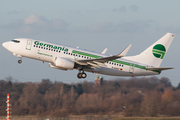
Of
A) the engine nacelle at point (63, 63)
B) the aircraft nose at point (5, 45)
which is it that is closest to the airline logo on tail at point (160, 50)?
the engine nacelle at point (63, 63)

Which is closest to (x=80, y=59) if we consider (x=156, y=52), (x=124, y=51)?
(x=124, y=51)

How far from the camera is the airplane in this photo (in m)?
40.7

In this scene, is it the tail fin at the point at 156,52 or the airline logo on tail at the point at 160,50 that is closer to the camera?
the tail fin at the point at 156,52

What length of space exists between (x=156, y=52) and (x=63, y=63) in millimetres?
13351

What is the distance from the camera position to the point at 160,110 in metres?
46.1

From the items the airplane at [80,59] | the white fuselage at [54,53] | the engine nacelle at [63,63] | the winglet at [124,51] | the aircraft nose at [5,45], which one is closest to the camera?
the winglet at [124,51]

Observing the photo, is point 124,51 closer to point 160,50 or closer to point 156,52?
point 156,52

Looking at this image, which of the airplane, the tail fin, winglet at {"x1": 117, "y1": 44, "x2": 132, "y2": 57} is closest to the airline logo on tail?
the tail fin

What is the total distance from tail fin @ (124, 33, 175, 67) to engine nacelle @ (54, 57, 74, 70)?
8.79 meters

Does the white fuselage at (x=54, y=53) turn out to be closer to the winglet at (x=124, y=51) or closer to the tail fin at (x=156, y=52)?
the tail fin at (x=156, y=52)

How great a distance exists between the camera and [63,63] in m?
40.1

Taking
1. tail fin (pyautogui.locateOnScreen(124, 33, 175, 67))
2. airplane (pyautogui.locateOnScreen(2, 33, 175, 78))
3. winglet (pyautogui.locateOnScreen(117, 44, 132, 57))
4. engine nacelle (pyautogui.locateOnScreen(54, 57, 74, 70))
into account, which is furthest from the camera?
tail fin (pyautogui.locateOnScreen(124, 33, 175, 67))

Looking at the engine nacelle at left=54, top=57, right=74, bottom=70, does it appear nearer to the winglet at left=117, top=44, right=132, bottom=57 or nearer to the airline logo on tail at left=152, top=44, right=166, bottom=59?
the winglet at left=117, top=44, right=132, bottom=57

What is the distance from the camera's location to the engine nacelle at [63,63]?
131 feet
